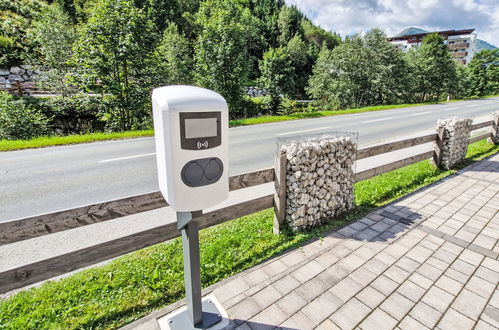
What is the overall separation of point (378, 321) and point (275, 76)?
23268 millimetres

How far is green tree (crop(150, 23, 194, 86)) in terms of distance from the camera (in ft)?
41.3

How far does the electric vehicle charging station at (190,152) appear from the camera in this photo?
1559 millimetres

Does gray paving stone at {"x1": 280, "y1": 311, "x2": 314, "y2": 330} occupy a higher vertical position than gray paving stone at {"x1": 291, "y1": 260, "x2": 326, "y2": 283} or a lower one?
lower

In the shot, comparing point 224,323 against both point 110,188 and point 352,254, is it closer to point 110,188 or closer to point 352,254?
point 352,254

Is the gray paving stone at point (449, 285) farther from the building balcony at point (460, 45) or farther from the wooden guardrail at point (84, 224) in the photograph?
the building balcony at point (460, 45)

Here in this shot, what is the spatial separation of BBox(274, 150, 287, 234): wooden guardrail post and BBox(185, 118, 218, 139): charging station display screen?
1672mm

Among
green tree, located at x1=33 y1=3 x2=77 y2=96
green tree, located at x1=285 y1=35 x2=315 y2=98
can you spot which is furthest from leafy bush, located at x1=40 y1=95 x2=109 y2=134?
green tree, located at x1=285 y1=35 x2=315 y2=98

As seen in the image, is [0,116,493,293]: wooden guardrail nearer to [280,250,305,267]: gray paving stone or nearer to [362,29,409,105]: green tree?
[280,250,305,267]: gray paving stone

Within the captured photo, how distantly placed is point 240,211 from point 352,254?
4.73ft

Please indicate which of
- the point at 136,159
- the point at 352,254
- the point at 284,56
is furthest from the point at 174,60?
the point at 352,254

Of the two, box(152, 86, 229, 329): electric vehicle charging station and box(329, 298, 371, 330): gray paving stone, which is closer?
box(152, 86, 229, 329): electric vehicle charging station

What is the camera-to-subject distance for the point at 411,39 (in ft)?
301

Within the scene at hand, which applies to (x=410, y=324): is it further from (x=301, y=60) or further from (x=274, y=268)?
(x=301, y=60)

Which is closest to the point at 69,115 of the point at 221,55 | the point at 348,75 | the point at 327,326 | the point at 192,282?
the point at 221,55
